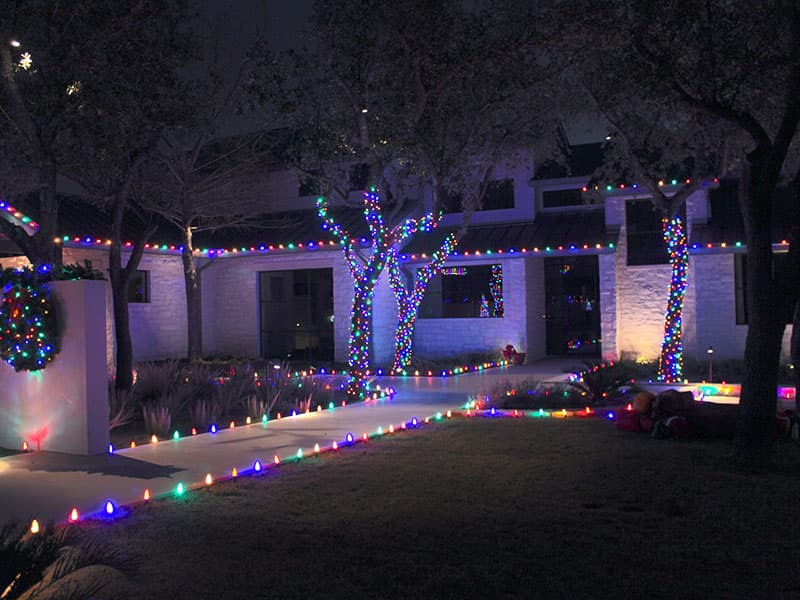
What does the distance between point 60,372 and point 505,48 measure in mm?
9650

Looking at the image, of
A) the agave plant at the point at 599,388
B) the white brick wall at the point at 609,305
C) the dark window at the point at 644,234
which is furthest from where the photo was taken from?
the white brick wall at the point at 609,305

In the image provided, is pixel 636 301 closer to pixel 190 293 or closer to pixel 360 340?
pixel 360 340

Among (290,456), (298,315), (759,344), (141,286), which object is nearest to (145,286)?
(141,286)

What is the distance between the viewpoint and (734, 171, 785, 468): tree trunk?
7801 millimetres

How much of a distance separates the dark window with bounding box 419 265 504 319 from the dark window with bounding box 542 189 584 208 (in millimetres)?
A: 2453

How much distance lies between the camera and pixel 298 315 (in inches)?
984

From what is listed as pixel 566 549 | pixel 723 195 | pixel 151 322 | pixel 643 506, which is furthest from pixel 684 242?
pixel 151 322

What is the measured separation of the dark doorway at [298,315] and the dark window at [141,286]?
3.38 m

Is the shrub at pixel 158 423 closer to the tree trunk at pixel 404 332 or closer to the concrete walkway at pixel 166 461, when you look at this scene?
the concrete walkway at pixel 166 461

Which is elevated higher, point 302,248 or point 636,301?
point 302,248

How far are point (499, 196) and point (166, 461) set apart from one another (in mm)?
16398

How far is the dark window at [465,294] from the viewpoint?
23.0 metres

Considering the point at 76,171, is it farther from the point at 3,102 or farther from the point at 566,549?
the point at 566,549

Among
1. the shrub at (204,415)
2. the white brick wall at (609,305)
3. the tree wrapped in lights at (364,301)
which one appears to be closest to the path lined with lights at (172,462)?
the shrub at (204,415)
